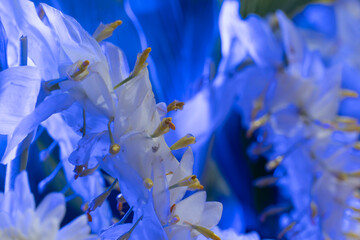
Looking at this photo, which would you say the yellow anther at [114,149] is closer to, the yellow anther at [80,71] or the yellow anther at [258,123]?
the yellow anther at [80,71]

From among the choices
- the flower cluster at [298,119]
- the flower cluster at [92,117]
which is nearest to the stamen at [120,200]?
the flower cluster at [92,117]

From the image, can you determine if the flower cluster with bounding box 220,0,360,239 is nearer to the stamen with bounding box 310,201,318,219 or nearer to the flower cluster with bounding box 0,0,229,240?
the stamen with bounding box 310,201,318,219

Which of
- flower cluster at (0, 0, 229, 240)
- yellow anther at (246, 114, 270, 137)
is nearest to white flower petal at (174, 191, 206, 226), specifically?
flower cluster at (0, 0, 229, 240)

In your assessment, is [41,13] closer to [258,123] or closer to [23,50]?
[23,50]

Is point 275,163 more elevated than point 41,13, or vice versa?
point 41,13

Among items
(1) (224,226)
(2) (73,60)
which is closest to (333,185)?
(1) (224,226)

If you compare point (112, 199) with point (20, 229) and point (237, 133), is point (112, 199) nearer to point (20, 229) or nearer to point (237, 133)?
point (20, 229)

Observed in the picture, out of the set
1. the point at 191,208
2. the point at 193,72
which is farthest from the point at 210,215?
the point at 193,72
